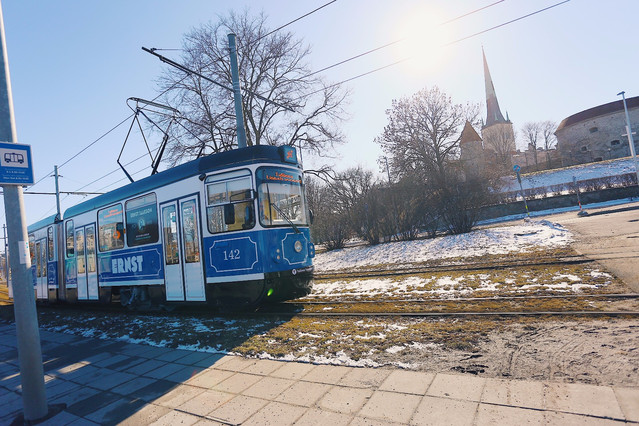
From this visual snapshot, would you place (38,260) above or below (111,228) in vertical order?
below

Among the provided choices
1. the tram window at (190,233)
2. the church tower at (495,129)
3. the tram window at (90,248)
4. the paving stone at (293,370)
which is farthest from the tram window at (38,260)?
the church tower at (495,129)

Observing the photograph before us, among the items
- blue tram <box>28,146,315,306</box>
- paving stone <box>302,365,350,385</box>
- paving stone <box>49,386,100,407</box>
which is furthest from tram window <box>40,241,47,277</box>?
paving stone <box>302,365,350,385</box>

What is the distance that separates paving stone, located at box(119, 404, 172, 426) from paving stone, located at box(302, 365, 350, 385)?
1.52 m

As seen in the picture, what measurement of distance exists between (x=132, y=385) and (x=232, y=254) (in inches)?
119

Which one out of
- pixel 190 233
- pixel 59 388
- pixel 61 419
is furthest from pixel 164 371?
pixel 190 233

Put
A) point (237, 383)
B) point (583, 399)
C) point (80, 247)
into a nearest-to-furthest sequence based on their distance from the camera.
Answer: point (583, 399), point (237, 383), point (80, 247)

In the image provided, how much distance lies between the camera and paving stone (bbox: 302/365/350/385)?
3874mm

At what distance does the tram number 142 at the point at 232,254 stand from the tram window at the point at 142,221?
2477 mm

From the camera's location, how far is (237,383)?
4160mm

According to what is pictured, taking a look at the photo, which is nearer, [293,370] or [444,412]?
[444,412]

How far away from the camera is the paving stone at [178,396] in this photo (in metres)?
3.84

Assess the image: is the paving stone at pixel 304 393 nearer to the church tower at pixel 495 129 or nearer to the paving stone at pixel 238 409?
the paving stone at pixel 238 409

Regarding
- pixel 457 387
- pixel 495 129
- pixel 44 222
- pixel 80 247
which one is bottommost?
pixel 457 387

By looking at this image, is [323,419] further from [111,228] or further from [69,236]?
[69,236]
